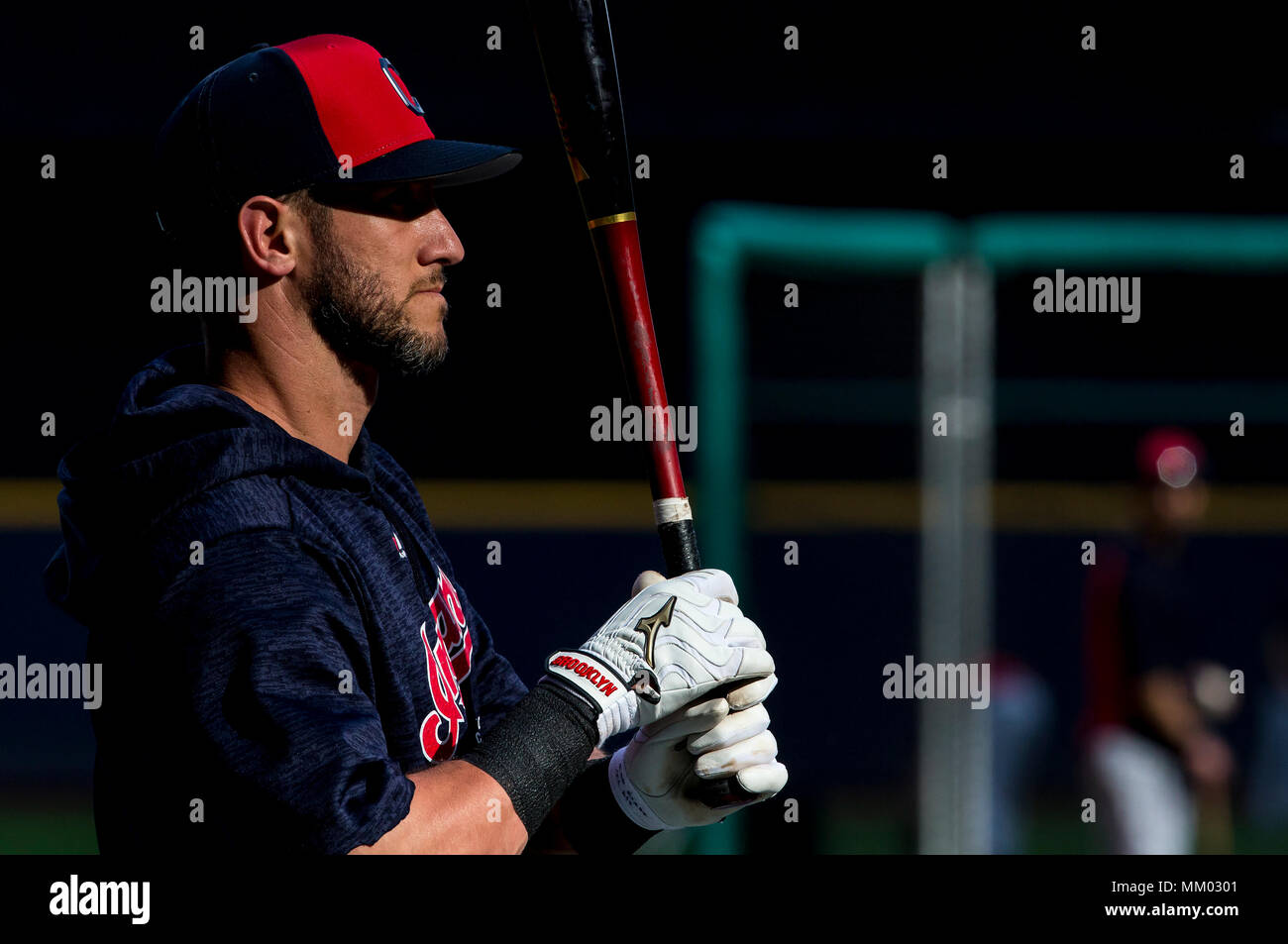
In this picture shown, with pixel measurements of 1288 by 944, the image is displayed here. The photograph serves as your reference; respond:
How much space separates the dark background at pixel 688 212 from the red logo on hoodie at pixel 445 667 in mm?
4749

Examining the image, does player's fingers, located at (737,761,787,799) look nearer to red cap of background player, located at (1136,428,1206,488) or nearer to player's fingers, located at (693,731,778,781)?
player's fingers, located at (693,731,778,781)

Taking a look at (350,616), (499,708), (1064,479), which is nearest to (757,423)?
(1064,479)

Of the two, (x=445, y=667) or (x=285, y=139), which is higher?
(x=285, y=139)

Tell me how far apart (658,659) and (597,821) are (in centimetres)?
44

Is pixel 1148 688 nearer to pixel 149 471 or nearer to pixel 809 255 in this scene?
pixel 809 255

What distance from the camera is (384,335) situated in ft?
6.32

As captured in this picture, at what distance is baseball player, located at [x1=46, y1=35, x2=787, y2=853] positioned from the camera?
1581mm

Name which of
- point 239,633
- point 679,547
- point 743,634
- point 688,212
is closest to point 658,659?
point 743,634

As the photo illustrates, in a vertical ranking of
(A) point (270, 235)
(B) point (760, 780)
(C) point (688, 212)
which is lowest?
(B) point (760, 780)

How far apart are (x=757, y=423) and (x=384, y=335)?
5115 millimetres

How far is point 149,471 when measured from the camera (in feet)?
5.64

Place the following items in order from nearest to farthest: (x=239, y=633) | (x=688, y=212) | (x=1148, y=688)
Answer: (x=239, y=633), (x=1148, y=688), (x=688, y=212)

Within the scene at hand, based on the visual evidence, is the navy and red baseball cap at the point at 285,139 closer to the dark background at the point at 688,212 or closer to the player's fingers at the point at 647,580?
the player's fingers at the point at 647,580

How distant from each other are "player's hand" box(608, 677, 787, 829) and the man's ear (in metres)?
0.82
